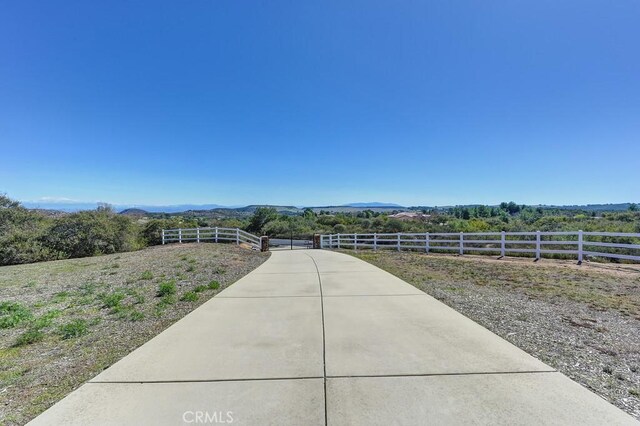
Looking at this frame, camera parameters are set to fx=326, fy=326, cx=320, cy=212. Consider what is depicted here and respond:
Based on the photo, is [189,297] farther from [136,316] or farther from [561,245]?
[561,245]

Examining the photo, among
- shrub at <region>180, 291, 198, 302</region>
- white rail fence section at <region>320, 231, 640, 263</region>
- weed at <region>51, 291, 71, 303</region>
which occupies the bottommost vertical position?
weed at <region>51, 291, 71, 303</region>

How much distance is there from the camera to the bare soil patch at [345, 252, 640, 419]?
3482 mm

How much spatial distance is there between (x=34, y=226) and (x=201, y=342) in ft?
71.4

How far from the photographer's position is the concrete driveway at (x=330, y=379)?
2.71 metres

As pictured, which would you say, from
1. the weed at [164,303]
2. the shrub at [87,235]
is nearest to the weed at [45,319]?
the weed at [164,303]

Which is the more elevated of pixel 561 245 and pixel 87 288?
pixel 561 245

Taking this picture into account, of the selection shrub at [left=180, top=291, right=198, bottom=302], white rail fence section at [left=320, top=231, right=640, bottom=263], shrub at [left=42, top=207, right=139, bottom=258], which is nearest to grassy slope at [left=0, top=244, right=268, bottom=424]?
shrub at [left=180, top=291, right=198, bottom=302]

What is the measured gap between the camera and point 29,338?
4.68 m

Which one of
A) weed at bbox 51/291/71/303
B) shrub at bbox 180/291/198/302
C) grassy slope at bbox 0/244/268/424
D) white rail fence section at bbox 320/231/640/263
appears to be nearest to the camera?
grassy slope at bbox 0/244/268/424

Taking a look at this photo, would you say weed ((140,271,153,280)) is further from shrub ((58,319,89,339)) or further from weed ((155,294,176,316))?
shrub ((58,319,89,339))

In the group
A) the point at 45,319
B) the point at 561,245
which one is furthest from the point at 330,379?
the point at 561,245

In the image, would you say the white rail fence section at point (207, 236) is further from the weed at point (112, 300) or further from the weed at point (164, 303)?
the weed at point (164, 303)

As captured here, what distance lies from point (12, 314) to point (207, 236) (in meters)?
16.2

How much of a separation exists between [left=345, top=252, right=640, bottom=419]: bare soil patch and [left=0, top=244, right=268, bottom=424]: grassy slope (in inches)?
201
